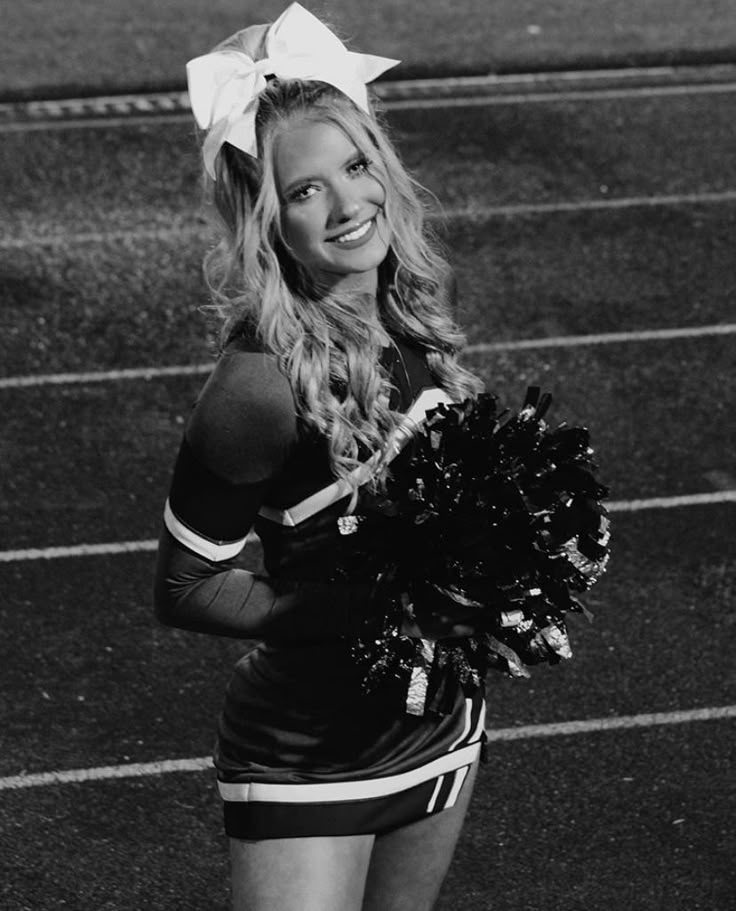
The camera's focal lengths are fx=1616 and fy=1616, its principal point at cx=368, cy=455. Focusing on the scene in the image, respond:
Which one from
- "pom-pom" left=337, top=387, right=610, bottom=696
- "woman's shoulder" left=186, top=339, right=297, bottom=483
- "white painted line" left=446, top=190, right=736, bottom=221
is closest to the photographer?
"woman's shoulder" left=186, top=339, right=297, bottom=483

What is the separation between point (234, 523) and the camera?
7.79 ft

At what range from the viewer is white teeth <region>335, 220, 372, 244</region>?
97.3 inches

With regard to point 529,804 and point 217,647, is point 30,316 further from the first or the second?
point 529,804

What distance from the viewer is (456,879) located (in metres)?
3.95

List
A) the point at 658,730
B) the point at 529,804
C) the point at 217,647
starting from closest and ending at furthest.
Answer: the point at 529,804 < the point at 658,730 < the point at 217,647

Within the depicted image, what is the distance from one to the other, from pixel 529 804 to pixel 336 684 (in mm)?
1849

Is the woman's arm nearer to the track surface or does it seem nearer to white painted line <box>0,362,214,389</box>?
the track surface

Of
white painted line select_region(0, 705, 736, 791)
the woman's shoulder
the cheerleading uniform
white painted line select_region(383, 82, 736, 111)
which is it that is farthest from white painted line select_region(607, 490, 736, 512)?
white painted line select_region(383, 82, 736, 111)

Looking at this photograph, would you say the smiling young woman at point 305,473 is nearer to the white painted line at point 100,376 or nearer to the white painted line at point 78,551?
the white painted line at point 78,551

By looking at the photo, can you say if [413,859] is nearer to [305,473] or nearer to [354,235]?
[305,473]

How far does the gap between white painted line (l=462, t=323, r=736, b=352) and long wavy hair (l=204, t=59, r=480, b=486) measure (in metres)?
4.34

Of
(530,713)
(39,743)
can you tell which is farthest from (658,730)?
(39,743)

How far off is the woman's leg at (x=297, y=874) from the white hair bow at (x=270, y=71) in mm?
1048

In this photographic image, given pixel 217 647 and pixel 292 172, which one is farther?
pixel 217 647
